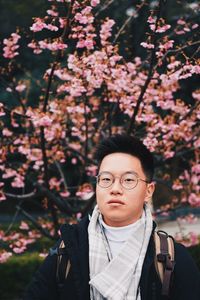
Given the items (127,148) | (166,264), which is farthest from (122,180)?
(166,264)

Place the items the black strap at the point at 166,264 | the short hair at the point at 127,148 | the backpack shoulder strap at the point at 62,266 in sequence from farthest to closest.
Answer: the short hair at the point at 127,148 → the backpack shoulder strap at the point at 62,266 → the black strap at the point at 166,264

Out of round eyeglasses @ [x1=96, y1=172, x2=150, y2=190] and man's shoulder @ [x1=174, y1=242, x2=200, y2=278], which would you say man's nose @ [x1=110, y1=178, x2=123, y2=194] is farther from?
man's shoulder @ [x1=174, y1=242, x2=200, y2=278]

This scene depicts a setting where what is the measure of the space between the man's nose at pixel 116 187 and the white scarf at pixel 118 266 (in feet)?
0.63

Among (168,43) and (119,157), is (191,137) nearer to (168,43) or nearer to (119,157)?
(168,43)

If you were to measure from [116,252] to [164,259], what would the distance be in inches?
8.8

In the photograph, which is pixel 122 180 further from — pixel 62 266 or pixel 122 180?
pixel 62 266

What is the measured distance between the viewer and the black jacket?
2.35 m

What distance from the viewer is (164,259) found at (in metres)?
2.37

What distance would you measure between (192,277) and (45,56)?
13.2 m

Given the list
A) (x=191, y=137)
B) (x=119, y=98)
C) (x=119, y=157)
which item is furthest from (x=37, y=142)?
(x=119, y=157)

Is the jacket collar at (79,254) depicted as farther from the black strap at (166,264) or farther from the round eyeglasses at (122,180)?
the black strap at (166,264)

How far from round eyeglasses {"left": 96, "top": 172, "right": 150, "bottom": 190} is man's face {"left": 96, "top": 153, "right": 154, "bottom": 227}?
0.5 inches

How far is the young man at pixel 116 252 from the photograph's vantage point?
235cm

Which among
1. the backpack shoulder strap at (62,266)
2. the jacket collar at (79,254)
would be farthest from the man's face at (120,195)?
the backpack shoulder strap at (62,266)
